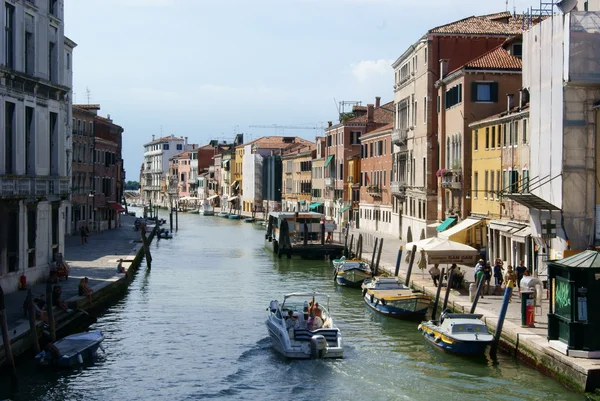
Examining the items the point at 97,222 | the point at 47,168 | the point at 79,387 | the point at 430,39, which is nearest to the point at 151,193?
the point at 97,222

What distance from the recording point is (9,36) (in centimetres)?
2694

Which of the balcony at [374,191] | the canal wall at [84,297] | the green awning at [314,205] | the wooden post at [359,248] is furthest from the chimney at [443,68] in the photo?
the green awning at [314,205]

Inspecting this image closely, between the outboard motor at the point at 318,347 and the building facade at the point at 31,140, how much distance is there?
33.2 feet

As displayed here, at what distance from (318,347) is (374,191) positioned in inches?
1695

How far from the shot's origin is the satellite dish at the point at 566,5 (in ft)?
93.2

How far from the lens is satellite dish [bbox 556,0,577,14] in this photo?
2841cm

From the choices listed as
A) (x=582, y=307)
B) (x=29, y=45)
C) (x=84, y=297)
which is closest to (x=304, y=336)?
(x=582, y=307)

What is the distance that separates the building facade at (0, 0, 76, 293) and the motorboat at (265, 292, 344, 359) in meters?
8.56

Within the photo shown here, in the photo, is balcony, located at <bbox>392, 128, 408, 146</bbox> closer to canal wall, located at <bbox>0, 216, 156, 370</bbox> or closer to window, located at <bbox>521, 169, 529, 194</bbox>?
canal wall, located at <bbox>0, 216, 156, 370</bbox>

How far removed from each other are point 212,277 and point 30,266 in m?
12.5

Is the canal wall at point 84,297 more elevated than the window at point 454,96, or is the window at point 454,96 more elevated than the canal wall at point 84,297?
the window at point 454,96

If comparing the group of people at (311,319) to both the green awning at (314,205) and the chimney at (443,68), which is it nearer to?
the chimney at (443,68)

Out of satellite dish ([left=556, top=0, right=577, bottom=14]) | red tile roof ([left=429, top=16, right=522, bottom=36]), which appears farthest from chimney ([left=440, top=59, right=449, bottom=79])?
satellite dish ([left=556, top=0, right=577, bottom=14])

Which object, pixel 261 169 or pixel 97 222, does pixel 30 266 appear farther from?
pixel 261 169
